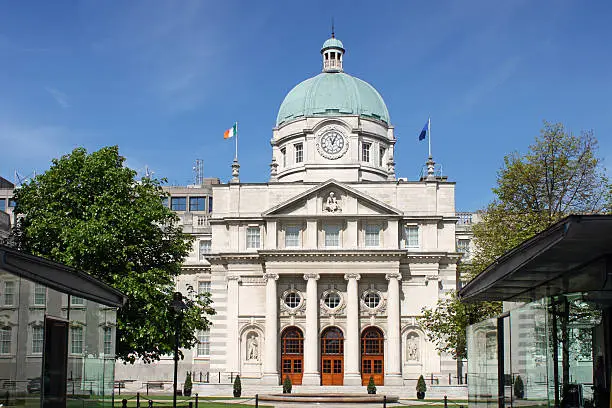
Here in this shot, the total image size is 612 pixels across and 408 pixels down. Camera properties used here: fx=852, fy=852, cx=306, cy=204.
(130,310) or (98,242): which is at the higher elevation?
(98,242)

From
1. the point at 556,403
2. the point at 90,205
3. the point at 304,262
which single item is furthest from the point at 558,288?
the point at 304,262

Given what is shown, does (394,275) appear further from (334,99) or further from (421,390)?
(334,99)

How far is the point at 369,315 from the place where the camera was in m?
66.2

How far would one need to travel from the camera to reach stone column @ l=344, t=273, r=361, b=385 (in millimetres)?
64556

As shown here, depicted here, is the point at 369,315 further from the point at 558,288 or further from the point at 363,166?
the point at 558,288

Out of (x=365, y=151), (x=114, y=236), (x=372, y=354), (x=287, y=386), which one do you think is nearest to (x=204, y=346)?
(x=287, y=386)

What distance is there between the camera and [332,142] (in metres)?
74.2

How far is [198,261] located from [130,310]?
3603 centimetres

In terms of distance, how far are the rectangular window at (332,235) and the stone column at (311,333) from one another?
287 cm

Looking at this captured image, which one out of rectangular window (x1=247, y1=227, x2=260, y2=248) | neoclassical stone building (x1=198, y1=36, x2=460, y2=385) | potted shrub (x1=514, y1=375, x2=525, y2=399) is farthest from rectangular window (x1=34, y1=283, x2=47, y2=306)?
rectangular window (x1=247, y1=227, x2=260, y2=248)

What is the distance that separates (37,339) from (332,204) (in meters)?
48.1

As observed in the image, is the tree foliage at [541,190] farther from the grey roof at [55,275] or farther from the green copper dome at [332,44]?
the green copper dome at [332,44]

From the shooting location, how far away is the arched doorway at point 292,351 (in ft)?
218

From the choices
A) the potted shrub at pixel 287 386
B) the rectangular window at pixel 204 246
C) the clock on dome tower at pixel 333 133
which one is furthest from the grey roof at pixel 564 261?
the rectangular window at pixel 204 246
